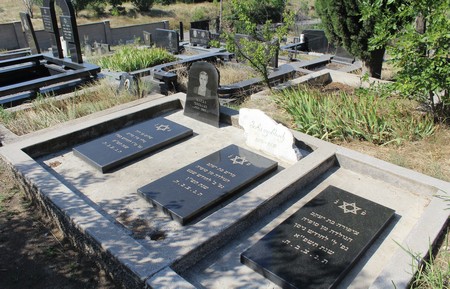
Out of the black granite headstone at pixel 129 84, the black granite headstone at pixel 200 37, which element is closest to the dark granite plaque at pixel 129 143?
the black granite headstone at pixel 129 84

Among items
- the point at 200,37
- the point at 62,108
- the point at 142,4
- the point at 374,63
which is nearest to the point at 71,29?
the point at 62,108

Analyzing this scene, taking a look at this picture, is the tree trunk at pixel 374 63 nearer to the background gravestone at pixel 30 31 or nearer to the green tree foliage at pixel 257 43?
the green tree foliage at pixel 257 43

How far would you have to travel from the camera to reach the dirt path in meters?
3.58

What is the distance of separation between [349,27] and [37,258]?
27.8 feet

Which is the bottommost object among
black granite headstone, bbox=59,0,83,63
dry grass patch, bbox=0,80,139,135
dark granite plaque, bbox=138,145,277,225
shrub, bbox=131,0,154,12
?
shrub, bbox=131,0,154,12

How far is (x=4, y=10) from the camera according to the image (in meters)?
31.1

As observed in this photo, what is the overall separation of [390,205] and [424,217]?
0.58 metres

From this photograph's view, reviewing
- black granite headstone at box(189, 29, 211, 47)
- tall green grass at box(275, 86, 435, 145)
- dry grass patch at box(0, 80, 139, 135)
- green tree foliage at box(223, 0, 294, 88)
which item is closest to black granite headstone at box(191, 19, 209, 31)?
black granite headstone at box(189, 29, 211, 47)

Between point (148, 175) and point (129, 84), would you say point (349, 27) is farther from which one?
point (148, 175)

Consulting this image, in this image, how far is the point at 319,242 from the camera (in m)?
3.64

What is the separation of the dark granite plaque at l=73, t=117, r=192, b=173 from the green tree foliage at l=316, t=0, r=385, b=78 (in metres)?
5.34

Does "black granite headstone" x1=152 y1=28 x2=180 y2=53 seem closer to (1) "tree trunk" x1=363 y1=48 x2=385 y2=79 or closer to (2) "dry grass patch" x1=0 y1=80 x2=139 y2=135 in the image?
(2) "dry grass patch" x1=0 y1=80 x2=139 y2=135

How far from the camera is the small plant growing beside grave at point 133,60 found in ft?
37.9

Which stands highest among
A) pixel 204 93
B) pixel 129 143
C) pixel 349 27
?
pixel 349 27
